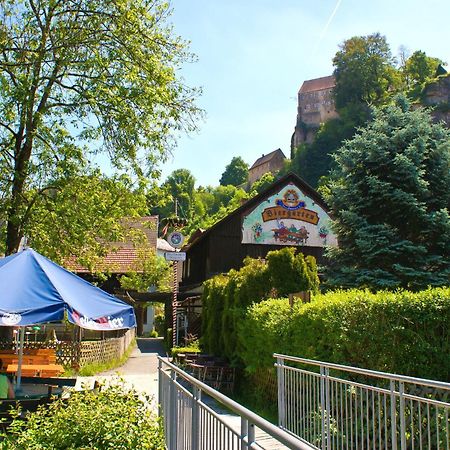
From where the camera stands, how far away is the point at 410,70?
104125 millimetres

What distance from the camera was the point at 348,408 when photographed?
6.98 meters

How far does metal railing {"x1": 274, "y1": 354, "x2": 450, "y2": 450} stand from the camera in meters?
5.73

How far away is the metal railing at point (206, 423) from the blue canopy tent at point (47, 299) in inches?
44.3

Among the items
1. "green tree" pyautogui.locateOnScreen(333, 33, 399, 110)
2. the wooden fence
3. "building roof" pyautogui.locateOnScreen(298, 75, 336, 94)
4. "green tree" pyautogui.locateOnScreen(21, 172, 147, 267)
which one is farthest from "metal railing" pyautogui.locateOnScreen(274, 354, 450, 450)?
"building roof" pyautogui.locateOnScreen(298, 75, 336, 94)

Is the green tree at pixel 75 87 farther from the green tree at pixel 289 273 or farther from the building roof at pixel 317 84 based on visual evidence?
the building roof at pixel 317 84

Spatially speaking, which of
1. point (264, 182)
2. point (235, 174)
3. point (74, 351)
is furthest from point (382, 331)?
point (235, 174)

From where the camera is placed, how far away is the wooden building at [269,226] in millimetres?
29531

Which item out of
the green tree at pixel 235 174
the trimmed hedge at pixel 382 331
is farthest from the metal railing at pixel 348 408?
the green tree at pixel 235 174

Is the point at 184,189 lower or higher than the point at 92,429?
higher

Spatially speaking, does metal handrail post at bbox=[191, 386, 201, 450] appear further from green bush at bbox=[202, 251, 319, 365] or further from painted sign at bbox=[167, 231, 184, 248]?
painted sign at bbox=[167, 231, 184, 248]

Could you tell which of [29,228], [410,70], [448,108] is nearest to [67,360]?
[29,228]

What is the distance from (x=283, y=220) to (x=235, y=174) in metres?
119

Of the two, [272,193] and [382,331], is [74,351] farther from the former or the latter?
[272,193]

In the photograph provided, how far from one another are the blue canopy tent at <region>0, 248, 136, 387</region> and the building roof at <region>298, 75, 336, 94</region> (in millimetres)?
116421
